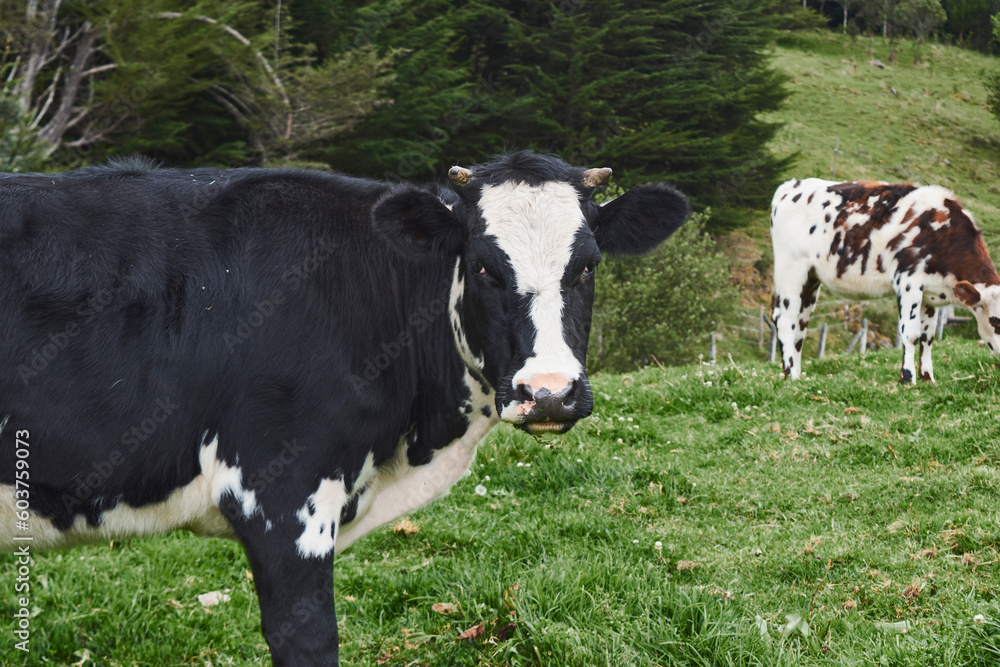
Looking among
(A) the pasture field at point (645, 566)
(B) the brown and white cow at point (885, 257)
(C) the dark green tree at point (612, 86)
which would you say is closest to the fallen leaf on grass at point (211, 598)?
(A) the pasture field at point (645, 566)

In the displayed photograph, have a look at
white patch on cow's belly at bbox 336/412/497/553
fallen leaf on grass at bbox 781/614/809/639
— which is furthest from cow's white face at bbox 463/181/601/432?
fallen leaf on grass at bbox 781/614/809/639

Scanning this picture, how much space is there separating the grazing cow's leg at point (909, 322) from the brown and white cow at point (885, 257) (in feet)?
0.04

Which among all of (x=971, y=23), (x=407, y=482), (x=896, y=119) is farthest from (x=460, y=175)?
(x=971, y=23)

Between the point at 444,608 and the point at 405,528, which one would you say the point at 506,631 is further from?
the point at 405,528

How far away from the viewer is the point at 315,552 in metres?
3.01

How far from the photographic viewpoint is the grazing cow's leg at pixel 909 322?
890 centimetres

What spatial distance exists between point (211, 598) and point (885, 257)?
354 inches

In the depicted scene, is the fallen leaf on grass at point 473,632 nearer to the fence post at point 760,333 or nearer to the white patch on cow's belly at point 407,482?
the white patch on cow's belly at point 407,482

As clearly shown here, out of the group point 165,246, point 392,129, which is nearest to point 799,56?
point 392,129

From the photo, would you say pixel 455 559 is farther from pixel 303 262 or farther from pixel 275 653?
pixel 303 262

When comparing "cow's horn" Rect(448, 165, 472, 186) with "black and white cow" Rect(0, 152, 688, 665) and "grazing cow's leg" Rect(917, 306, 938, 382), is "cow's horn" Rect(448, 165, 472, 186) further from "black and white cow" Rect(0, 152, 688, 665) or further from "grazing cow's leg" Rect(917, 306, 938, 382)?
"grazing cow's leg" Rect(917, 306, 938, 382)

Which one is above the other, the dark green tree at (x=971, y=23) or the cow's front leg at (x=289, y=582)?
the cow's front leg at (x=289, y=582)

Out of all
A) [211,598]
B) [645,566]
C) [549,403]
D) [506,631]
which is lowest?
[211,598]

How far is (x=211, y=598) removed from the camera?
4523 mm
